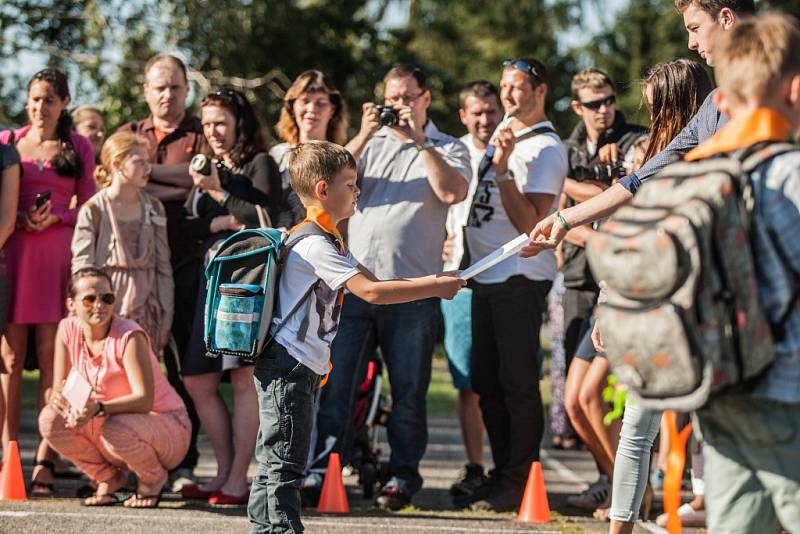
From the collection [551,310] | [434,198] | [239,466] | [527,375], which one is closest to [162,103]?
[434,198]

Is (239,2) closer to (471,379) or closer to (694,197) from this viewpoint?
(471,379)

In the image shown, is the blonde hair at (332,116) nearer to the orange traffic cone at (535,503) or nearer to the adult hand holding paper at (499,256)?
the orange traffic cone at (535,503)

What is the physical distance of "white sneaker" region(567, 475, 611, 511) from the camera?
7164mm

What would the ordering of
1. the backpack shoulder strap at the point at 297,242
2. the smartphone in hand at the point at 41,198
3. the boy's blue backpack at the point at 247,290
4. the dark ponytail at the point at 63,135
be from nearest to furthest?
the boy's blue backpack at the point at 247,290
the backpack shoulder strap at the point at 297,242
the smartphone in hand at the point at 41,198
the dark ponytail at the point at 63,135

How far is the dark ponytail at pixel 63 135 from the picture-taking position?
7605 mm

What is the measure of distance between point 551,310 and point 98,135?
431 centimetres

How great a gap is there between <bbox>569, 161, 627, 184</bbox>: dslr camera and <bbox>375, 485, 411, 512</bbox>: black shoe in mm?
2167

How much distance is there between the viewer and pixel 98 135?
9.12 meters

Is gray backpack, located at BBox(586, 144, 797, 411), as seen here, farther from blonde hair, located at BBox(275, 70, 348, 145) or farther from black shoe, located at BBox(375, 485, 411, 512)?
blonde hair, located at BBox(275, 70, 348, 145)

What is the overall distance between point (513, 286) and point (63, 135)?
2.98m

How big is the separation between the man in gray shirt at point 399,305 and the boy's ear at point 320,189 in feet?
6.84

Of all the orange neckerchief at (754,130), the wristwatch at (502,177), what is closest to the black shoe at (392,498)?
the wristwatch at (502,177)

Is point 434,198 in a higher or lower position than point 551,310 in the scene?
higher

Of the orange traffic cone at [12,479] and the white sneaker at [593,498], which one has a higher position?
the orange traffic cone at [12,479]
